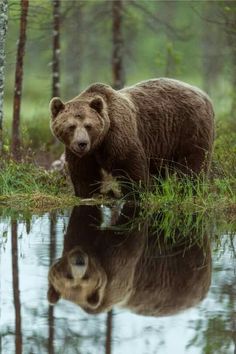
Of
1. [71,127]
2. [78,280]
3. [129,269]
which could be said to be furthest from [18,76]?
[78,280]

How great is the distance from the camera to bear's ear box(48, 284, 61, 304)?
7.00 meters

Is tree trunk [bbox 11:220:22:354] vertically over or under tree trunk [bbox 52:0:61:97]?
under

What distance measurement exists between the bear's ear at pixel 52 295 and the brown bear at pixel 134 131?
12.4 ft

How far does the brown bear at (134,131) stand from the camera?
11156 mm

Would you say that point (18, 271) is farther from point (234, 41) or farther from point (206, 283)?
point (234, 41)

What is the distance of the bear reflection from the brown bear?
1.22 metres

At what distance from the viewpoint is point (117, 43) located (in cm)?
2061

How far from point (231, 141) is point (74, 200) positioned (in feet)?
11.9

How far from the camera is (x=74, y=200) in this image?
11836 mm

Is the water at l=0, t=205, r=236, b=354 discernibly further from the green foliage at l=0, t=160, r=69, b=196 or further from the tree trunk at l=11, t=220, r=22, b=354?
the green foliage at l=0, t=160, r=69, b=196

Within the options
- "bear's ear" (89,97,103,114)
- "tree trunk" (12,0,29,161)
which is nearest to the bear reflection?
"bear's ear" (89,97,103,114)

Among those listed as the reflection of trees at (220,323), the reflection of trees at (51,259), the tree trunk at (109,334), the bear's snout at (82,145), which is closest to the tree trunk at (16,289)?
the reflection of trees at (51,259)

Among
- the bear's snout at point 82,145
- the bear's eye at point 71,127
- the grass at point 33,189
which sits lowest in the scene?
the grass at point 33,189

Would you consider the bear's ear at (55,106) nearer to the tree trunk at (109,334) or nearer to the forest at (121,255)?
the forest at (121,255)
